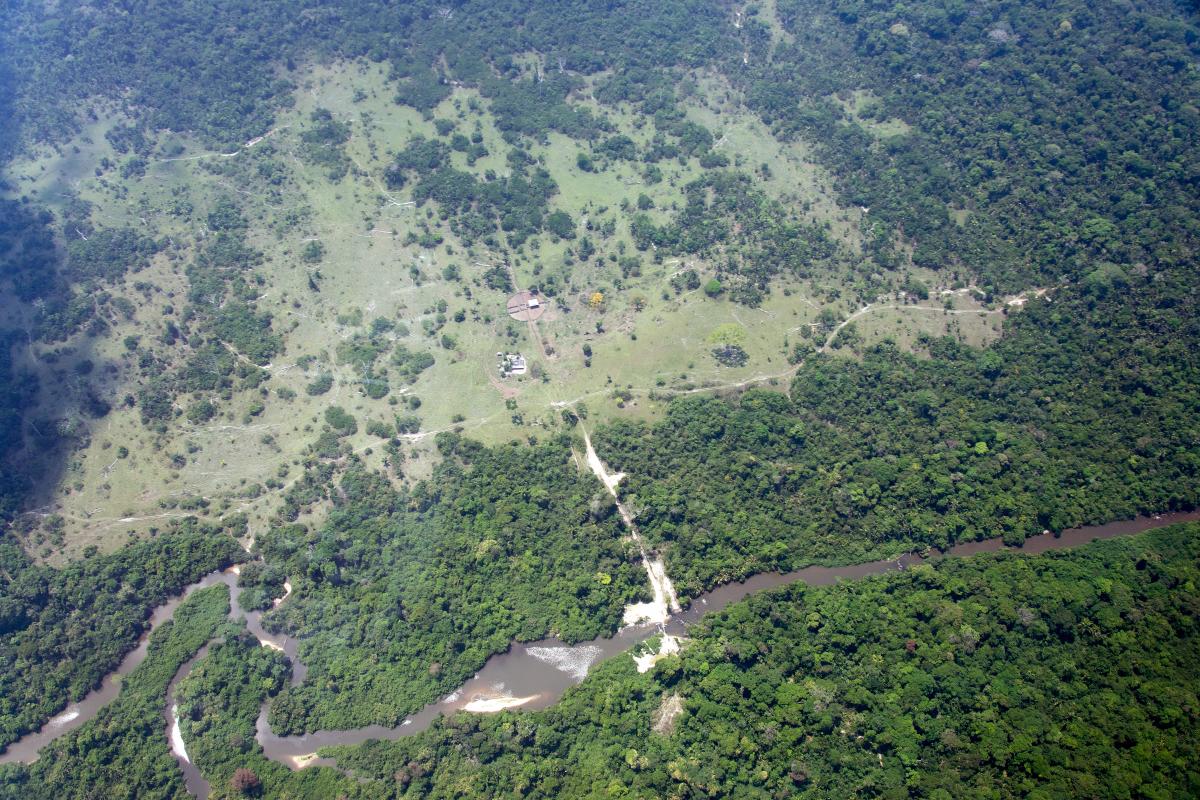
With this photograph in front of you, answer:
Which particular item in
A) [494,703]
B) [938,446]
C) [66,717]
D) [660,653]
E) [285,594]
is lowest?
[66,717]

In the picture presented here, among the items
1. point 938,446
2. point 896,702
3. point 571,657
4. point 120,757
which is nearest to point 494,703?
point 571,657

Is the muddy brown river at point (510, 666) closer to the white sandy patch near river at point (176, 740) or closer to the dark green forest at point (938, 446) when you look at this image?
the white sandy patch near river at point (176, 740)

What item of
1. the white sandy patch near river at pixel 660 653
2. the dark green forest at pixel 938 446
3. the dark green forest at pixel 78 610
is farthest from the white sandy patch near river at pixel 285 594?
the white sandy patch near river at pixel 660 653

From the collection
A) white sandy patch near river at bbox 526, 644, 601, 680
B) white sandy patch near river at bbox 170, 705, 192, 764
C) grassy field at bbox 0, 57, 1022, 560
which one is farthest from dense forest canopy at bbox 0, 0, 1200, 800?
white sandy patch near river at bbox 526, 644, 601, 680

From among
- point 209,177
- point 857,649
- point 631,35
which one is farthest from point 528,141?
point 857,649

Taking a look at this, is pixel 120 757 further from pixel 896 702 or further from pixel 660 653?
pixel 896 702

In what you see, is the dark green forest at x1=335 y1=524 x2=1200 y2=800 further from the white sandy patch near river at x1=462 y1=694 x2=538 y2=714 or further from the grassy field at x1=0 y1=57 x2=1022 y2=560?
the grassy field at x1=0 y1=57 x2=1022 y2=560

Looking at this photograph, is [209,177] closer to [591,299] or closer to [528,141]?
[528,141]
